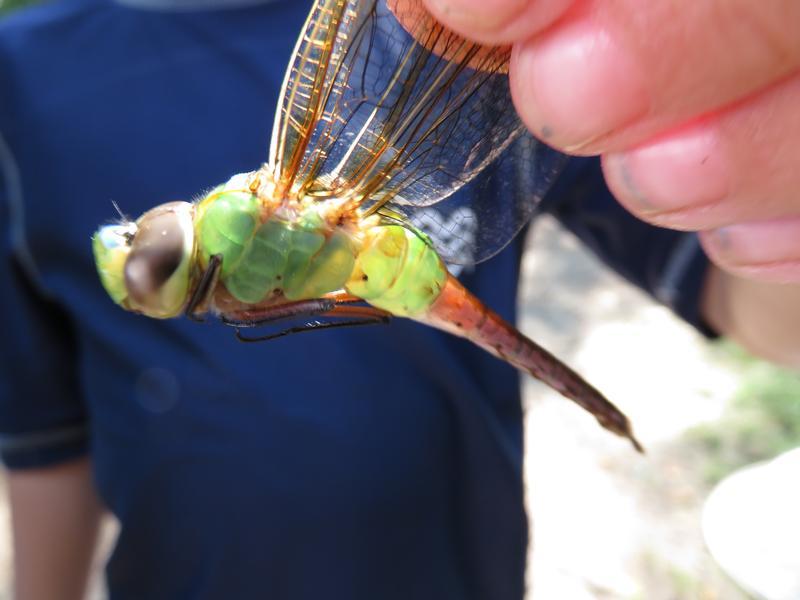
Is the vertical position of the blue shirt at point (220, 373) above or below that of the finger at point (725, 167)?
below

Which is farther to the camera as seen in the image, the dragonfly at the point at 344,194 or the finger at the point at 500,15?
the dragonfly at the point at 344,194

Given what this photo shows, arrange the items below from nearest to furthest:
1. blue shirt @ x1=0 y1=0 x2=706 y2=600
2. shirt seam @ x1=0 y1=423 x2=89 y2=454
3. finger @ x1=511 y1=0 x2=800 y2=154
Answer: finger @ x1=511 y1=0 x2=800 y2=154 < blue shirt @ x1=0 y1=0 x2=706 y2=600 < shirt seam @ x1=0 y1=423 x2=89 y2=454

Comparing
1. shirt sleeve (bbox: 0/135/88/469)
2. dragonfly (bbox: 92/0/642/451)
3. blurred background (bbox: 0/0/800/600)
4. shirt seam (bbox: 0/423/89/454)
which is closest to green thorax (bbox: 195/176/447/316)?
dragonfly (bbox: 92/0/642/451)

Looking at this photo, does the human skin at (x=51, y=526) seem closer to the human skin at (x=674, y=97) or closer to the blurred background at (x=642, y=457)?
the blurred background at (x=642, y=457)

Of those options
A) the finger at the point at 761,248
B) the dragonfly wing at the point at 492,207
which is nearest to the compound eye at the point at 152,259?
the dragonfly wing at the point at 492,207

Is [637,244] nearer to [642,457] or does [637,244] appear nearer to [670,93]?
[670,93]

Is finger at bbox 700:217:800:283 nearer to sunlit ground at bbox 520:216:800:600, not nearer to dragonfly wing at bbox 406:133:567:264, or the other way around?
dragonfly wing at bbox 406:133:567:264

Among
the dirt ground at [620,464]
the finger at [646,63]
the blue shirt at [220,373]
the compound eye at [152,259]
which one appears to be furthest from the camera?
the dirt ground at [620,464]

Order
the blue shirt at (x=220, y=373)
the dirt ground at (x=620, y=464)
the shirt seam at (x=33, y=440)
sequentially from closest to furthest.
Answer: the blue shirt at (x=220, y=373)
the shirt seam at (x=33, y=440)
the dirt ground at (x=620, y=464)

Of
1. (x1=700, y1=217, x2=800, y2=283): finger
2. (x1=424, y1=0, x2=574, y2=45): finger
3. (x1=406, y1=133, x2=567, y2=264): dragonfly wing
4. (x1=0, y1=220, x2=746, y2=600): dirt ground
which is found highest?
(x1=424, y1=0, x2=574, y2=45): finger
